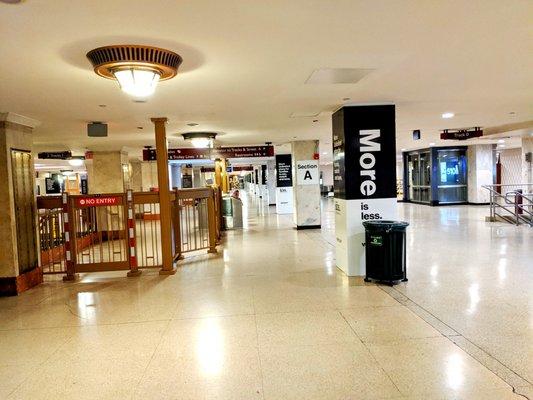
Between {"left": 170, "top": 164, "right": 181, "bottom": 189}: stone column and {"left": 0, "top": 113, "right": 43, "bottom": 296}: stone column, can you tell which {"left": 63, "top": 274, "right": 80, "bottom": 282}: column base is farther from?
{"left": 170, "top": 164, "right": 181, "bottom": 189}: stone column

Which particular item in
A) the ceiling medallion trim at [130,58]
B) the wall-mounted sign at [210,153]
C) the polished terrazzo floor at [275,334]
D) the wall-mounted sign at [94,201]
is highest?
the ceiling medallion trim at [130,58]

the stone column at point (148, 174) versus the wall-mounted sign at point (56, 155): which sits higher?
the wall-mounted sign at point (56, 155)

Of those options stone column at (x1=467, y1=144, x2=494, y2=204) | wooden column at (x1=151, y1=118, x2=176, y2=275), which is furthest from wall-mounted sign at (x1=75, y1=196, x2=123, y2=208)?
stone column at (x1=467, y1=144, x2=494, y2=204)

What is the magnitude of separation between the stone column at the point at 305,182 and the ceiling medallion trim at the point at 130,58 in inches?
326

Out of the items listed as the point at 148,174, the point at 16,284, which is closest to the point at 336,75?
the point at 16,284

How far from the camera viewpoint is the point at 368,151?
5824mm

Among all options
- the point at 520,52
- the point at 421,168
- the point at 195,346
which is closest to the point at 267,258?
the point at 195,346

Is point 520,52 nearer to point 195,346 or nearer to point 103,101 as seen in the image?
point 195,346

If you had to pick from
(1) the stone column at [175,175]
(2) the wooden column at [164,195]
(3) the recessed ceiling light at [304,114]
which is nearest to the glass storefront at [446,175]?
(3) the recessed ceiling light at [304,114]

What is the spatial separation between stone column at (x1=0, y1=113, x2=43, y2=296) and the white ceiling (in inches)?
15.4

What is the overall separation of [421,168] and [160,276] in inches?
598

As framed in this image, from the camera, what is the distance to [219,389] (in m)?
2.85

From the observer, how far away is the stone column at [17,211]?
5.71m

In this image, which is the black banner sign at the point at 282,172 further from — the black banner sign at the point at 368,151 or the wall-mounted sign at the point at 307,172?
the black banner sign at the point at 368,151
